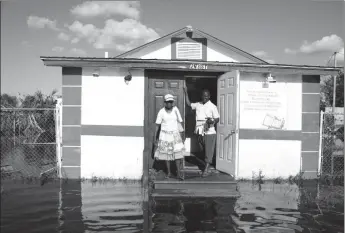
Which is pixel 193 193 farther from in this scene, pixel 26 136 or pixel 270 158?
pixel 26 136

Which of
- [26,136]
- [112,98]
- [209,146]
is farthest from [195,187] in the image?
[26,136]

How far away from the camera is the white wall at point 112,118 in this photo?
7.65 m

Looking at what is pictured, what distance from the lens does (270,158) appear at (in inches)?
316

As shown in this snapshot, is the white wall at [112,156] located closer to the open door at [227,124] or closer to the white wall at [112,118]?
the white wall at [112,118]

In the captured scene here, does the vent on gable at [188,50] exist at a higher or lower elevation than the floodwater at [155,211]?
higher

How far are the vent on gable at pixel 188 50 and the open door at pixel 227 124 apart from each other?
1.48 metres

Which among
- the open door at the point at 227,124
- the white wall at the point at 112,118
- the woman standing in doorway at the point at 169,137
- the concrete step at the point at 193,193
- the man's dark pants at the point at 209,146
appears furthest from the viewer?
the white wall at the point at 112,118

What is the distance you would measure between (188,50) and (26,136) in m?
5.62

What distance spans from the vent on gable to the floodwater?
4.33 metres

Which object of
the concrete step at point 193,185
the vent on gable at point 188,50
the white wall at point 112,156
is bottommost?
the concrete step at point 193,185

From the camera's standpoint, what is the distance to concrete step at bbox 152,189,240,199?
6.17 m

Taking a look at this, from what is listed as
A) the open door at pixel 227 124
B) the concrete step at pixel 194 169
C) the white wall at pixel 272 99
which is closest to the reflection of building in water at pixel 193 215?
the open door at pixel 227 124

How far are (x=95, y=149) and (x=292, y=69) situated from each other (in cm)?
564

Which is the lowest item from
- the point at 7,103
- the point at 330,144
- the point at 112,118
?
the point at 330,144
